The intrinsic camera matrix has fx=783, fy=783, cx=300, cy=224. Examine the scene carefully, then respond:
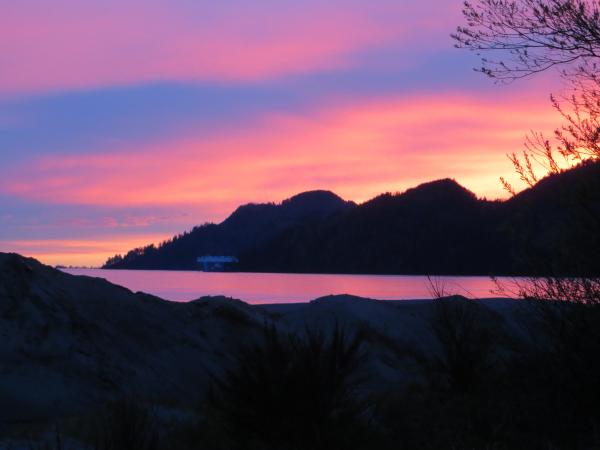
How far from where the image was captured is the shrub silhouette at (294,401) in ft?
22.0

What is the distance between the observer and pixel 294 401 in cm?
688

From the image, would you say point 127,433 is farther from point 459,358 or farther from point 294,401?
point 459,358

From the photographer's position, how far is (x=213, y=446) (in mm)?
7113

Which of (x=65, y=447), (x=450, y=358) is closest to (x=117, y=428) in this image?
(x=65, y=447)

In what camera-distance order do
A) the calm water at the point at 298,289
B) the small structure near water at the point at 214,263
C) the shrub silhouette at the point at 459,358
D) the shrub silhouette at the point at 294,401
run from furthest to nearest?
the small structure near water at the point at 214,263, the calm water at the point at 298,289, the shrub silhouette at the point at 459,358, the shrub silhouette at the point at 294,401

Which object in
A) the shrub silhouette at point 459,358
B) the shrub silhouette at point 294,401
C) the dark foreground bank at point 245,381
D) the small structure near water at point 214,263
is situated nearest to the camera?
the shrub silhouette at point 294,401

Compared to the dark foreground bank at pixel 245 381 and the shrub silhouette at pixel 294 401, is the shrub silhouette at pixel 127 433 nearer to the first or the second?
the dark foreground bank at pixel 245 381

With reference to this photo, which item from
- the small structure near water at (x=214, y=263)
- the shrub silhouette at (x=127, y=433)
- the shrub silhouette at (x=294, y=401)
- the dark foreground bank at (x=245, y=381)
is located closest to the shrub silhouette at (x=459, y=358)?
the dark foreground bank at (x=245, y=381)

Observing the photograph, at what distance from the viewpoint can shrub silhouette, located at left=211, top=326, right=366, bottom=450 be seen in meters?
6.71

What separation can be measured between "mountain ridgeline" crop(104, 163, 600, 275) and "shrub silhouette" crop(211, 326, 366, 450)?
121 inches

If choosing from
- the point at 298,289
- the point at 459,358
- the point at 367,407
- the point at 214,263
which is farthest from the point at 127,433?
the point at 214,263

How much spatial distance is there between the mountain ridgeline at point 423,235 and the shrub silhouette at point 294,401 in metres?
3.07

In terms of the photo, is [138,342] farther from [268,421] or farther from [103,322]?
[268,421]

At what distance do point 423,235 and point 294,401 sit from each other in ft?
197
